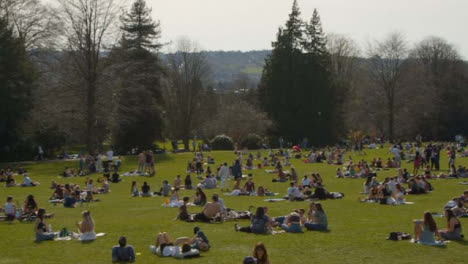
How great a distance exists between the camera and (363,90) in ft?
284

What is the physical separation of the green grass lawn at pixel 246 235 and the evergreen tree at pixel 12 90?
18.8 metres

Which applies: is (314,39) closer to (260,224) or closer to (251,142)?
(251,142)

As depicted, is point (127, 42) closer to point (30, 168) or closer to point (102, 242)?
point (30, 168)

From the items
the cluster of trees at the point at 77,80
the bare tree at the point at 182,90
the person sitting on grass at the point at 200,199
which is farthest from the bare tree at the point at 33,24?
the person sitting on grass at the point at 200,199

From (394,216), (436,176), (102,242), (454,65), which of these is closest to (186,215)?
(102,242)

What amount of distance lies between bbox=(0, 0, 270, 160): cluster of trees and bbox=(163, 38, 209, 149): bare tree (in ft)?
37.2

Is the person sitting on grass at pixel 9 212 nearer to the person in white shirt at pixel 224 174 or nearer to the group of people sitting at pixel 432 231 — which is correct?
the person in white shirt at pixel 224 174

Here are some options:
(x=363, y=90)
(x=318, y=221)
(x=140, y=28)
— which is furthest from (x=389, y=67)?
(x=318, y=221)

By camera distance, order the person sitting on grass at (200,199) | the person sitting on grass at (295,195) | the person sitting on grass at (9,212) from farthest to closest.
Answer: the person sitting on grass at (295,195) < the person sitting on grass at (200,199) < the person sitting on grass at (9,212)

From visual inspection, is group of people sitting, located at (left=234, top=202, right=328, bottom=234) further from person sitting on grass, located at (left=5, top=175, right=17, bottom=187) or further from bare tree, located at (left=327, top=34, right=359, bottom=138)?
bare tree, located at (left=327, top=34, right=359, bottom=138)

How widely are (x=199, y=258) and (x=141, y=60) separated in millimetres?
45547

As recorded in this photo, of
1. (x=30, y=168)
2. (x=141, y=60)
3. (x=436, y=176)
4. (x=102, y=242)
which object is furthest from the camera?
(x=141, y=60)

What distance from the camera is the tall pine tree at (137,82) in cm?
5341

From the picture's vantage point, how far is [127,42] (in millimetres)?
58500
